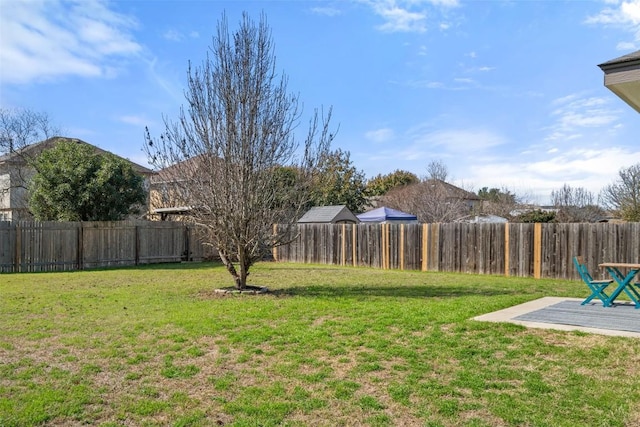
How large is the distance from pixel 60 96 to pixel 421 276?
1201cm

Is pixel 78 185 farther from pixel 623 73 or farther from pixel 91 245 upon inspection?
pixel 623 73

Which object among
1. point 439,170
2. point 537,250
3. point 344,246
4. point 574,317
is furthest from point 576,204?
point 574,317

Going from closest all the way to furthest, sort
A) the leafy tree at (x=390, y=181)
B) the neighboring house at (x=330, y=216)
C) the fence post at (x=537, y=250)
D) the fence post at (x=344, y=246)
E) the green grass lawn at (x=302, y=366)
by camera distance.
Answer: the green grass lawn at (x=302, y=366) < the fence post at (x=537, y=250) < the fence post at (x=344, y=246) < the neighboring house at (x=330, y=216) < the leafy tree at (x=390, y=181)

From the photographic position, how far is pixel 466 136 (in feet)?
74.9

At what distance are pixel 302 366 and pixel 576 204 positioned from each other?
33340 millimetres

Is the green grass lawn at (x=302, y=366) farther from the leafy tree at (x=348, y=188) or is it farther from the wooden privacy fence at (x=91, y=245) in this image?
the leafy tree at (x=348, y=188)

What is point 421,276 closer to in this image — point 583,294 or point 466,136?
point 583,294

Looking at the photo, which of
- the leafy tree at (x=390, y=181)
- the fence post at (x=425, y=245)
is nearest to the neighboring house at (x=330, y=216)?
the fence post at (x=425, y=245)

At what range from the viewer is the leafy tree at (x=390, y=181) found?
141ft

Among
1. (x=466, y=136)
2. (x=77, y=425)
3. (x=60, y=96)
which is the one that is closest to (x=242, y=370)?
(x=77, y=425)

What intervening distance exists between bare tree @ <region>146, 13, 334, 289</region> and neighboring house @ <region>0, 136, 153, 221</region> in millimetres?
18208

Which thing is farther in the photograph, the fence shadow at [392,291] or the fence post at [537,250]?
the fence post at [537,250]

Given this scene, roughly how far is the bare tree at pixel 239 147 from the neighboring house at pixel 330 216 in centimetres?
1533

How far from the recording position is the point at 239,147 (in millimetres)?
10023
